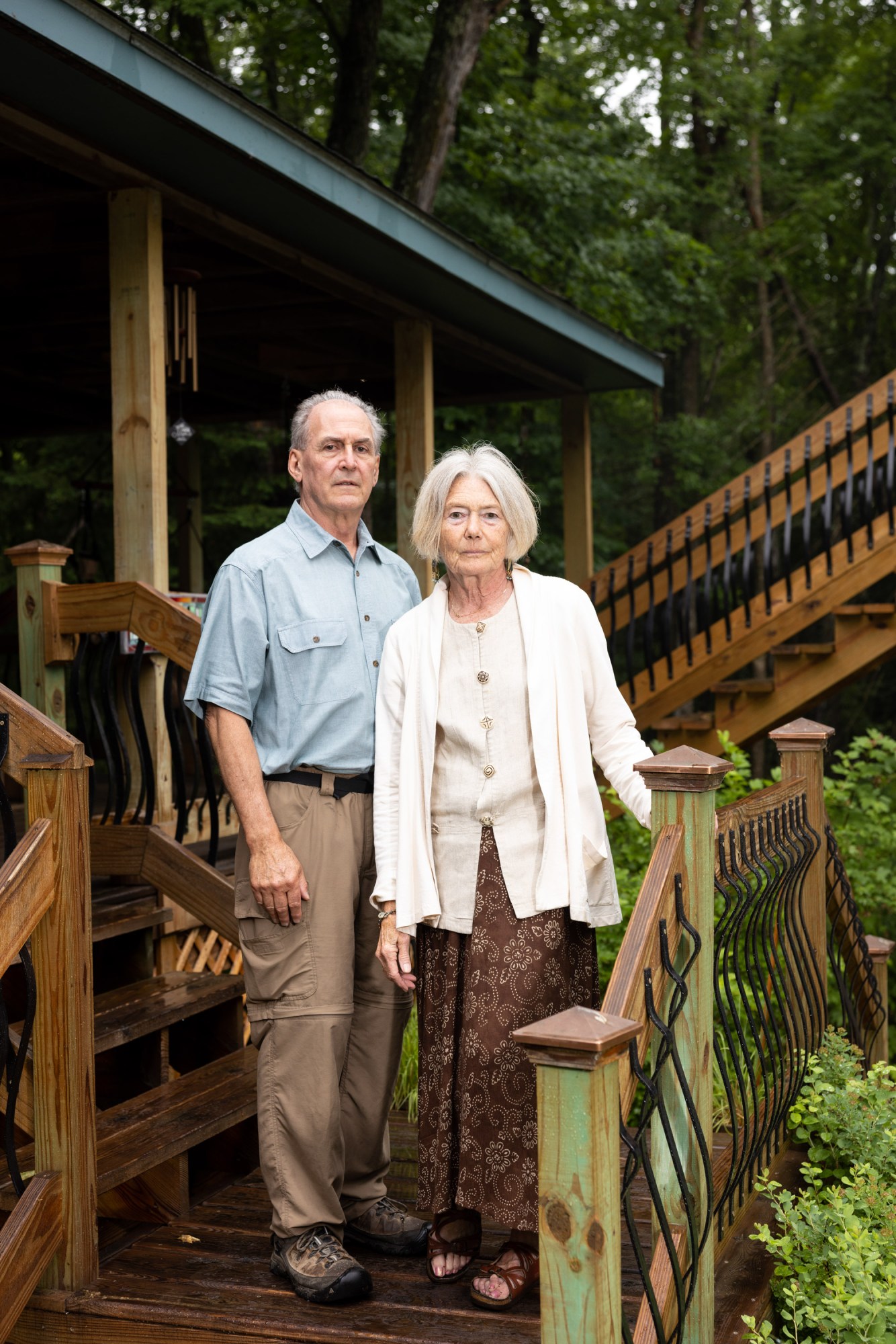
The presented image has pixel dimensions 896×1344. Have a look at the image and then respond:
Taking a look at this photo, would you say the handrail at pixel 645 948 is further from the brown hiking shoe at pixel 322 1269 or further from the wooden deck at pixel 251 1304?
the brown hiking shoe at pixel 322 1269

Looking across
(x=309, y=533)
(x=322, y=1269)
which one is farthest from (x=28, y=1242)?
(x=309, y=533)

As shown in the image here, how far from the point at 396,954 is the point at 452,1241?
70 centimetres

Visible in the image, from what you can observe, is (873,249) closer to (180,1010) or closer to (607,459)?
(607,459)

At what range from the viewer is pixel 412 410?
7.30 m

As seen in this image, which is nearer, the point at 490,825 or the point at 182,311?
the point at 490,825

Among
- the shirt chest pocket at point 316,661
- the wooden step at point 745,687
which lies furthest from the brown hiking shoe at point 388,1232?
the wooden step at point 745,687

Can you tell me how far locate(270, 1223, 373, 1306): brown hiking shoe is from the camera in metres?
2.75

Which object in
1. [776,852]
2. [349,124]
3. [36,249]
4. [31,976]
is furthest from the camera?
[349,124]

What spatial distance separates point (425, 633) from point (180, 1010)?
5.60 ft

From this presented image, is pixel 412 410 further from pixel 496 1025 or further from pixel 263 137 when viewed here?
pixel 496 1025

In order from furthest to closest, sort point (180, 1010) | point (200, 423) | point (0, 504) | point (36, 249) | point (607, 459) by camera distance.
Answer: point (607, 459)
point (0, 504)
point (200, 423)
point (36, 249)
point (180, 1010)

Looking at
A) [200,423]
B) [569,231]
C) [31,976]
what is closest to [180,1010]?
[31,976]

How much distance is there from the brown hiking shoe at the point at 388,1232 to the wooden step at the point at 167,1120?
1.66 ft

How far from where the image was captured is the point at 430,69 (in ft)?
36.1
